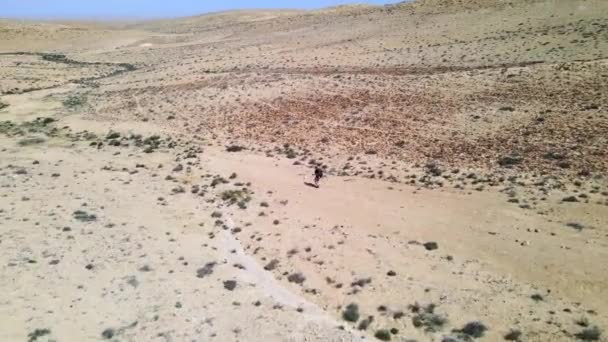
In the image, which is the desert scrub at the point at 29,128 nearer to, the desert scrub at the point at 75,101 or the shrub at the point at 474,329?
the desert scrub at the point at 75,101

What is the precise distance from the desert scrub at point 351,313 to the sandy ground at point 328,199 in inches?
5.8

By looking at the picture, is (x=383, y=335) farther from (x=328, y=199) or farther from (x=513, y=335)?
(x=328, y=199)

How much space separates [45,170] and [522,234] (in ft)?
68.3

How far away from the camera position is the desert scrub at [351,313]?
14.7m

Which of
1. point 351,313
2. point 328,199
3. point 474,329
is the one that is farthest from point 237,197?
point 474,329

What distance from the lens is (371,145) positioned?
95.3 feet

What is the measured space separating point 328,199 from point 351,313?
8.71 meters

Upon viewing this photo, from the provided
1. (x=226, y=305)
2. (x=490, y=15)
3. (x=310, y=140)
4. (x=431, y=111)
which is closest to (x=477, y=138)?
(x=431, y=111)

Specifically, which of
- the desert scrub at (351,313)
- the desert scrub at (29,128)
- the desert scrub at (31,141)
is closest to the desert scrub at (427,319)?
the desert scrub at (351,313)

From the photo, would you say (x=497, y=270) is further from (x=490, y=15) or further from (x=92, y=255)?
(x=490, y=15)

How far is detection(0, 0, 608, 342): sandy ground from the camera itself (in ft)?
49.0

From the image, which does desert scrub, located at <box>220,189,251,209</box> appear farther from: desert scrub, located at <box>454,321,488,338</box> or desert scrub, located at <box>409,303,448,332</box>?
desert scrub, located at <box>454,321,488,338</box>

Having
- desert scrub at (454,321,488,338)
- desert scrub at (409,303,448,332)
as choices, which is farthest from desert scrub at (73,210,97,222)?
desert scrub at (454,321,488,338)

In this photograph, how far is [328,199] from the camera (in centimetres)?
2328
